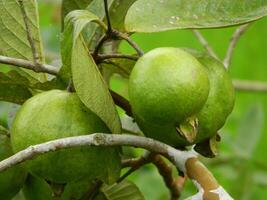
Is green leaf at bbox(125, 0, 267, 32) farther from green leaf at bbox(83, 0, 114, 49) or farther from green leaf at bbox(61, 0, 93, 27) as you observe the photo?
green leaf at bbox(61, 0, 93, 27)

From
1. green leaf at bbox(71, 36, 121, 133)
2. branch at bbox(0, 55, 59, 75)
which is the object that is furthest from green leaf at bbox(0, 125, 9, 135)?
green leaf at bbox(71, 36, 121, 133)

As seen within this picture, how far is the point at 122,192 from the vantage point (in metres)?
1.55

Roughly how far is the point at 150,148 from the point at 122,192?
277mm

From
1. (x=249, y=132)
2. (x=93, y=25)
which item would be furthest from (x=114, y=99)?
(x=249, y=132)

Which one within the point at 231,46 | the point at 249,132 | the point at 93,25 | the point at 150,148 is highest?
the point at 93,25

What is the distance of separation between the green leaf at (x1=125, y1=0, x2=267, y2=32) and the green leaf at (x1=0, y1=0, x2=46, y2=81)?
214 mm

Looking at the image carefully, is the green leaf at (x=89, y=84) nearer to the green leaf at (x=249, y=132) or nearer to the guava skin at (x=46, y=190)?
the guava skin at (x=46, y=190)

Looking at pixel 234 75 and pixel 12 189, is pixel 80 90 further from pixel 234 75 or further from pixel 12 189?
pixel 234 75

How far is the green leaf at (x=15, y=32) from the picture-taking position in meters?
1.46

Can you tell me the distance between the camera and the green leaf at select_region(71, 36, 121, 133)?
124 cm

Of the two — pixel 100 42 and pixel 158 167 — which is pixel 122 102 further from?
pixel 158 167

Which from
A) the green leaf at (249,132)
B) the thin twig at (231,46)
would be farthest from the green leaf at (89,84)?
the green leaf at (249,132)

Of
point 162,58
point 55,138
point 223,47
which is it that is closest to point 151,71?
point 162,58

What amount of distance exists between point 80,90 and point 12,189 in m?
0.26
